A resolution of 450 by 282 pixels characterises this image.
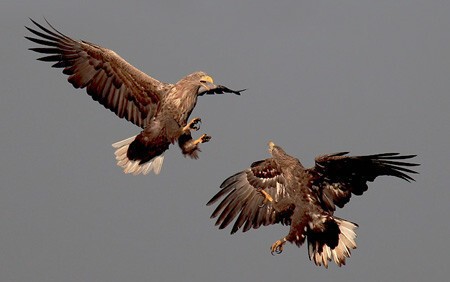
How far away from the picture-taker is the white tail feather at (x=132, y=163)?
13.0m

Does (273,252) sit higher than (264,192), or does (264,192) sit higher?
(264,192)

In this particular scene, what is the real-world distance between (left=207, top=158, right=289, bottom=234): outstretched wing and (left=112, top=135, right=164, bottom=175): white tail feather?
82cm

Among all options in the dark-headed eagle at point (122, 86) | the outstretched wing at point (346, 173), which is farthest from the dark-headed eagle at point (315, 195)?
the dark-headed eagle at point (122, 86)

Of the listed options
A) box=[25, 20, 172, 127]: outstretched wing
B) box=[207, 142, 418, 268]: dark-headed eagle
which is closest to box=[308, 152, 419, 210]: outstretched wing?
box=[207, 142, 418, 268]: dark-headed eagle

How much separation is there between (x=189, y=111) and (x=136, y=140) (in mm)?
827

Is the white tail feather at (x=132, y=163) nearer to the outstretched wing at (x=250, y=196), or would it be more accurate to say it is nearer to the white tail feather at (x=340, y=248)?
the outstretched wing at (x=250, y=196)

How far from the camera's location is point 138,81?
13.1 m

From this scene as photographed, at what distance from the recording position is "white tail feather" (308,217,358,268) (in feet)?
38.2

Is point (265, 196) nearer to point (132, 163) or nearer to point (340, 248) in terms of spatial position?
point (340, 248)

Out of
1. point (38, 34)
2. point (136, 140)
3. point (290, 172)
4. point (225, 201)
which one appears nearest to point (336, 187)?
point (290, 172)

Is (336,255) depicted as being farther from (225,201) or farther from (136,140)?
(136,140)

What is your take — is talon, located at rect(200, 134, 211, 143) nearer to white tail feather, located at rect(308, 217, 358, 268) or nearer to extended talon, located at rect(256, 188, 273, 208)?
extended talon, located at rect(256, 188, 273, 208)

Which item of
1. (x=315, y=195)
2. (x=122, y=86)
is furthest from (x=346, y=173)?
(x=122, y=86)

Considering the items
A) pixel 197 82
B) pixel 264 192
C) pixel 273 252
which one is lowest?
pixel 273 252
